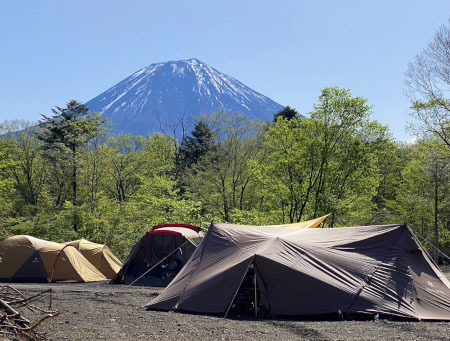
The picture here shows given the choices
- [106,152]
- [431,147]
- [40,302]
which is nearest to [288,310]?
[40,302]

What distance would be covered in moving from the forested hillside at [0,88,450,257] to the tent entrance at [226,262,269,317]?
17634mm

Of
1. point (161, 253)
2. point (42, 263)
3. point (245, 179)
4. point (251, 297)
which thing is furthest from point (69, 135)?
point (251, 297)

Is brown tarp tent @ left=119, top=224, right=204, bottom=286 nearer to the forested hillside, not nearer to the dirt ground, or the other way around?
the dirt ground

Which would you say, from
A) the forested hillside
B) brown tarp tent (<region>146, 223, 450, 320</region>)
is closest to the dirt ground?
brown tarp tent (<region>146, 223, 450, 320</region>)

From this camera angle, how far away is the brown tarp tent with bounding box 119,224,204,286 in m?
17.4

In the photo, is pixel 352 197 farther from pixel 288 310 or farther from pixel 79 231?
pixel 288 310

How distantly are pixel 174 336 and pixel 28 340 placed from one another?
2147 mm

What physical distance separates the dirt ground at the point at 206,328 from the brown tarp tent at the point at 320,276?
502 mm

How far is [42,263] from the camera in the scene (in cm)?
2127

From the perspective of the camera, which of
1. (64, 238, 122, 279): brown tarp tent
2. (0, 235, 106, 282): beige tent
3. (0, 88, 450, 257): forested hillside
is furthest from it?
(0, 88, 450, 257): forested hillside

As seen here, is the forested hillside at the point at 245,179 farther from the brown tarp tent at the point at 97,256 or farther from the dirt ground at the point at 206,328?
the dirt ground at the point at 206,328

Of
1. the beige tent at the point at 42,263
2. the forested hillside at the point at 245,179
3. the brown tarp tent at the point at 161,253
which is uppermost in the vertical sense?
the forested hillside at the point at 245,179

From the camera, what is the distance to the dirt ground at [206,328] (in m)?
7.58

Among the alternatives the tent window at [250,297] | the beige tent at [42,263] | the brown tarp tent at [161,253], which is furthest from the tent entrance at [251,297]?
the beige tent at [42,263]
